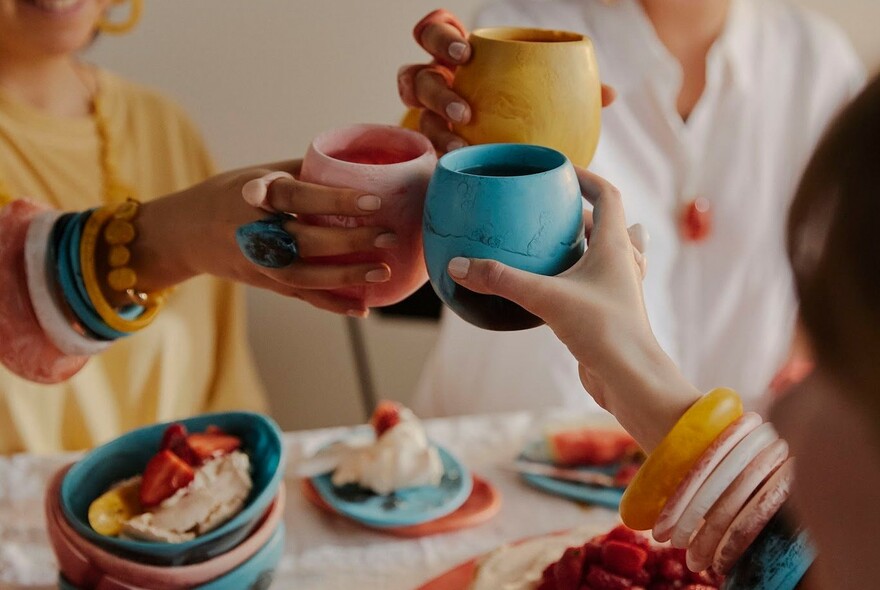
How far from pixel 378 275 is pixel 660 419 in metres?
0.27

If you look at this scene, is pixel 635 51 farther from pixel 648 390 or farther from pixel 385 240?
pixel 648 390

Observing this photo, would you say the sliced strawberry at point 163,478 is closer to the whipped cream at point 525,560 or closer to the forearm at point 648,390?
the whipped cream at point 525,560

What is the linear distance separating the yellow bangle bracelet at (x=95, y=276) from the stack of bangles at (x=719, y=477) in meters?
0.59

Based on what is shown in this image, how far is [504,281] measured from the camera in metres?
0.65

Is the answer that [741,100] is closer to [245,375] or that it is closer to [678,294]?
[678,294]

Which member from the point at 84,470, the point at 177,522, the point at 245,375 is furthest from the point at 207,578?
the point at 245,375

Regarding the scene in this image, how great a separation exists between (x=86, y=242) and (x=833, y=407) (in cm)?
76

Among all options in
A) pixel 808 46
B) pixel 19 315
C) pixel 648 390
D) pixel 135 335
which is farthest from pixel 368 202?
pixel 808 46

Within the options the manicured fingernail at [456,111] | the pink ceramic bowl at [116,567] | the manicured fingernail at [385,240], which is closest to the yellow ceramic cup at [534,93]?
the manicured fingernail at [456,111]

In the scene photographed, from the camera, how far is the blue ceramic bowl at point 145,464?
0.80 meters

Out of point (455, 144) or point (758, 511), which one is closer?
point (758, 511)

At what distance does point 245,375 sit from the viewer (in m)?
1.75

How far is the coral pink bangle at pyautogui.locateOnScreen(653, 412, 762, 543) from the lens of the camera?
598 millimetres

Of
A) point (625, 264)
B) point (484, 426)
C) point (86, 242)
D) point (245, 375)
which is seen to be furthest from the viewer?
point (245, 375)
